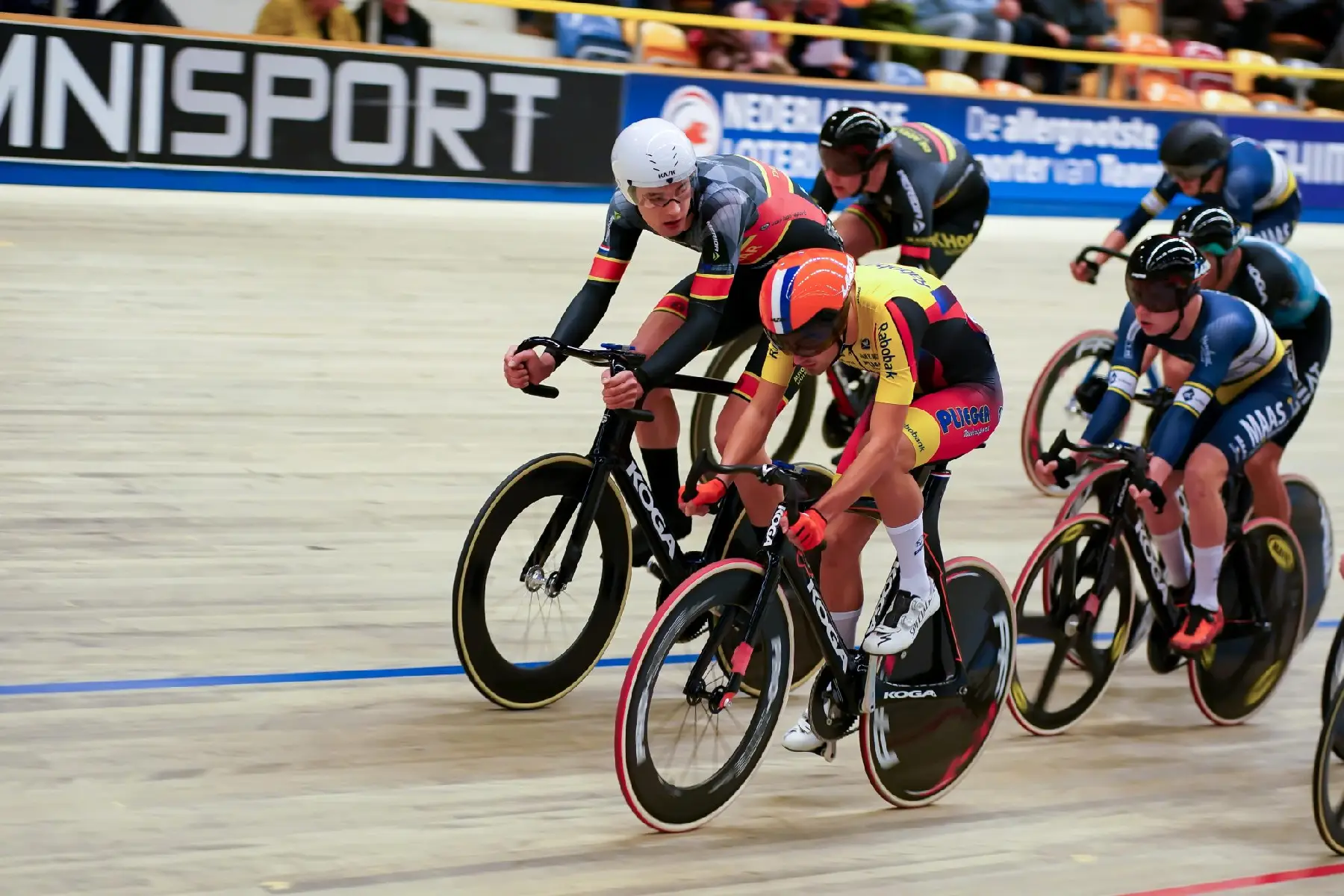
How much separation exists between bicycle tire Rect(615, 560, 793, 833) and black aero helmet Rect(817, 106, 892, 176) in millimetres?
2764

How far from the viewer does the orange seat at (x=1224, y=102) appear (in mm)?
14633

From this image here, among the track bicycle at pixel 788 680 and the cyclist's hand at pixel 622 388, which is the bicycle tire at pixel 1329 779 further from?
the cyclist's hand at pixel 622 388

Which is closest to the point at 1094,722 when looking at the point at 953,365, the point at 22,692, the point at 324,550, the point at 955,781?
the point at 955,781

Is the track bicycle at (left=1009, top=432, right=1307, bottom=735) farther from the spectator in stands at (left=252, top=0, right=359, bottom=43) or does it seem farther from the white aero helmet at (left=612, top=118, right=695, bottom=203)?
the spectator in stands at (left=252, top=0, right=359, bottom=43)

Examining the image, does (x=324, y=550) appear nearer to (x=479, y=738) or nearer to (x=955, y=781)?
(x=479, y=738)

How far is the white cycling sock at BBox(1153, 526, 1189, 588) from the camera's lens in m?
4.64

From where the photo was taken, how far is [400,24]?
10711 millimetres

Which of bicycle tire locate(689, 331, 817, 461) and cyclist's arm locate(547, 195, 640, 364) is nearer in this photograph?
cyclist's arm locate(547, 195, 640, 364)

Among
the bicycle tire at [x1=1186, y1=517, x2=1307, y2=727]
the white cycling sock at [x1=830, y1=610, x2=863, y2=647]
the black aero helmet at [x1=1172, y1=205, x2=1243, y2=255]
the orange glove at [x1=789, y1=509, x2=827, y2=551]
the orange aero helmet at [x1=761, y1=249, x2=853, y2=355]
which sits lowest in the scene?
the bicycle tire at [x1=1186, y1=517, x2=1307, y2=727]

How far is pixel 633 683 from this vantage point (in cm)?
334

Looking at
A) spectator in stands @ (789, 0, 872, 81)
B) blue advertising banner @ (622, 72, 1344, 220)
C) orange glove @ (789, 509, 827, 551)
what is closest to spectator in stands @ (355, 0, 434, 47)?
blue advertising banner @ (622, 72, 1344, 220)

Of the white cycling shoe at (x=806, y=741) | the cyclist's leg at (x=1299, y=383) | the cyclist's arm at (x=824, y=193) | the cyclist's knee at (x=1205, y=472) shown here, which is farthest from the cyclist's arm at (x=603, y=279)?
the cyclist's arm at (x=824, y=193)

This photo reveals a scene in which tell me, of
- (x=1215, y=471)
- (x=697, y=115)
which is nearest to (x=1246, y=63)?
(x=697, y=115)

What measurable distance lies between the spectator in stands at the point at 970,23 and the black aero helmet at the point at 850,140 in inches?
302
